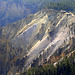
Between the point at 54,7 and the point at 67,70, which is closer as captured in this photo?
the point at 67,70

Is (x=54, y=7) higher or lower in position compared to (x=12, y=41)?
higher

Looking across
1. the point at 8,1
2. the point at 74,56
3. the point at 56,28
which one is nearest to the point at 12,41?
the point at 56,28

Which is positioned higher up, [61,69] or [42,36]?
[42,36]

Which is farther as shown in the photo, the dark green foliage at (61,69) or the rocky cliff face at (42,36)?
the rocky cliff face at (42,36)

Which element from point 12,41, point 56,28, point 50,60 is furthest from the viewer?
point 12,41

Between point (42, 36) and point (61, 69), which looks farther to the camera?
point (42, 36)

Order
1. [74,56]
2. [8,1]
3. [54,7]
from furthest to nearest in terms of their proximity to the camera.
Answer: [8,1] < [54,7] < [74,56]

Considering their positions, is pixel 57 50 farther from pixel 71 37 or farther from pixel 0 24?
pixel 0 24

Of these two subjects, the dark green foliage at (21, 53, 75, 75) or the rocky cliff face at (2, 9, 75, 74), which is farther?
the rocky cliff face at (2, 9, 75, 74)
